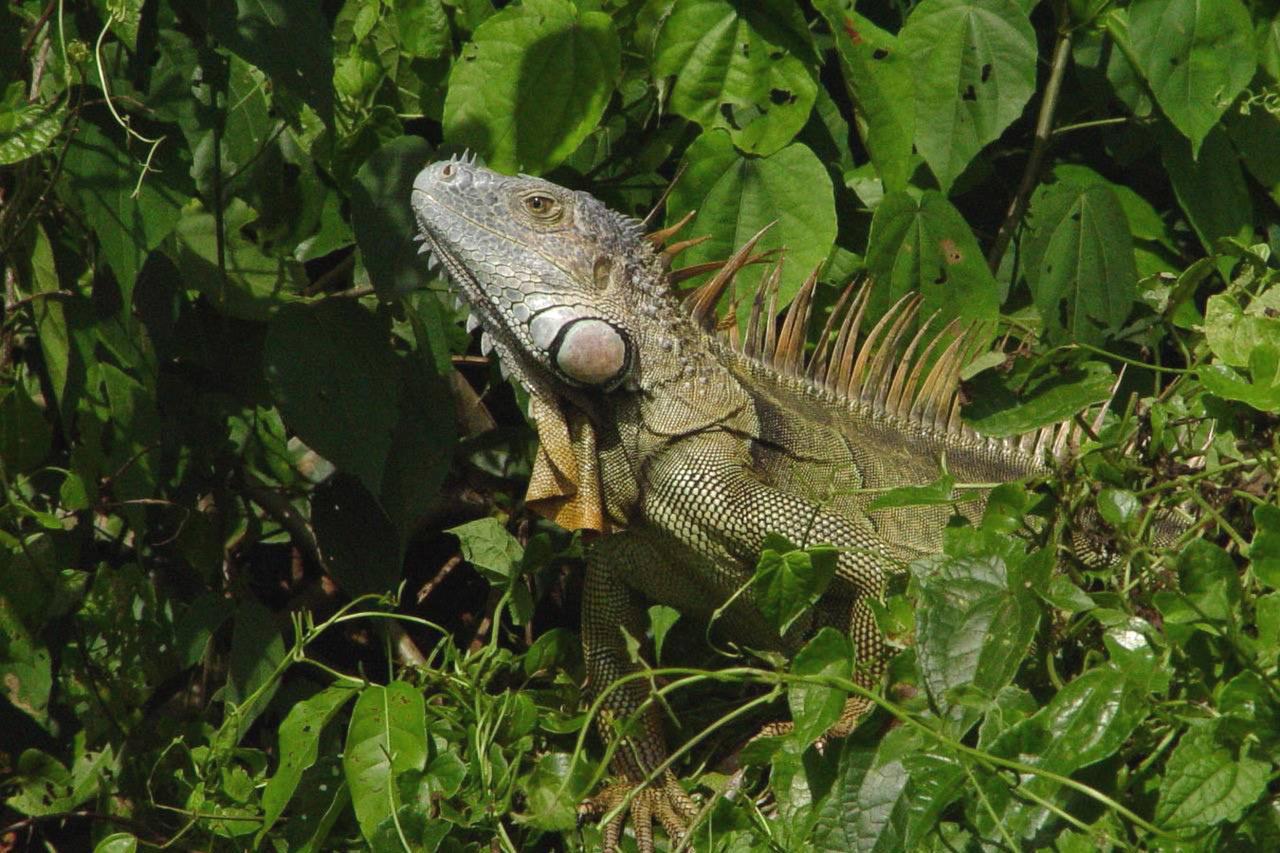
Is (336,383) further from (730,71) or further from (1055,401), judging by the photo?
(1055,401)

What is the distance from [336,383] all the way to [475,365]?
1030 mm

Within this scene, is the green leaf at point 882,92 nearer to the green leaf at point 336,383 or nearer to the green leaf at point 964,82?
the green leaf at point 964,82

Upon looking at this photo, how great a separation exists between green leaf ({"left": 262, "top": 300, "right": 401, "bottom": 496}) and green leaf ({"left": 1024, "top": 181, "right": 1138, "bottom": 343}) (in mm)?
1361

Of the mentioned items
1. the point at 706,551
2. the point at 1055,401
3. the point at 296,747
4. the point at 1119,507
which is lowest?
the point at 296,747

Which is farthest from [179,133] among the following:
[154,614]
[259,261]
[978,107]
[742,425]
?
[978,107]

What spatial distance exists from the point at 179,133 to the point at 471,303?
→ 2.01 ft

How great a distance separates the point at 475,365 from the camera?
3.59 meters

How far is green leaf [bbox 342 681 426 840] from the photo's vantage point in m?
2.13

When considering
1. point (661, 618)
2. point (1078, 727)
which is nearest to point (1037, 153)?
point (661, 618)

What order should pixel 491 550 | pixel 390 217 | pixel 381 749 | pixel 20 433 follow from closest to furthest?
pixel 381 749 → pixel 390 217 → pixel 20 433 → pixel 491 550

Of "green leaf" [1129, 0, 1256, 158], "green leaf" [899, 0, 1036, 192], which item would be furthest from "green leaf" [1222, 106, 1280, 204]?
"green leaf" [899, 0, 1036, 192]

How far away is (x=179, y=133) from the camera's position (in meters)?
2.69

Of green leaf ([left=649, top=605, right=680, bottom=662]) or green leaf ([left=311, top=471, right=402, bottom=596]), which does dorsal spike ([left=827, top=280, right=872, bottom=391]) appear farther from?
green leaf ([left=311, top=471, right=402, bottom=596])

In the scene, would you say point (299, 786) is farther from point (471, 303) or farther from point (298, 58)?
point (298, 58)
